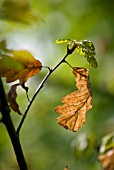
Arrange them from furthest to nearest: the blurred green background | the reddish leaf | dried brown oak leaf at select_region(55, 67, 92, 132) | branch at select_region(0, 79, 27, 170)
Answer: the blurred green background → the reddish leaf → dried brown oak leaf at select_region(55, 67, 92, 132) → branch at select_region(0, 79, 27, 170)

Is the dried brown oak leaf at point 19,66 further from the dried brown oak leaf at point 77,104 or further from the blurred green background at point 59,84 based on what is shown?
the blurred green background at point 59,84

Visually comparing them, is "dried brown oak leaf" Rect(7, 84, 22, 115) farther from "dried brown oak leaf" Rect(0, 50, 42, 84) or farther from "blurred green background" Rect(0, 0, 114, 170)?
"blurred green background" Rect(0, 0, 114, 170)

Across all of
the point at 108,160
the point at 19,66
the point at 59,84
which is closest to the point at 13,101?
the point at 19,66

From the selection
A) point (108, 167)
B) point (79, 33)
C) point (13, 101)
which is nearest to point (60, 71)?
point (79, 33)

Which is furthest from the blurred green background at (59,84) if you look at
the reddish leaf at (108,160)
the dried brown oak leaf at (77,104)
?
the dried brown oak leaf at (77,104)

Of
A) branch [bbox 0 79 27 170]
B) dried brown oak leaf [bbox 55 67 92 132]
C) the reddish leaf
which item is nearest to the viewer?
branch [bbox 0 79 27 170]

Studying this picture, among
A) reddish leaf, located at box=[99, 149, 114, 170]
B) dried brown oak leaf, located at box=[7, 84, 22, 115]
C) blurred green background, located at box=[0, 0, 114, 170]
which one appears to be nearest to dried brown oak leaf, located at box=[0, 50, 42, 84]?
dried brown oak leaf, located at box=[7, 84, 22, 115]

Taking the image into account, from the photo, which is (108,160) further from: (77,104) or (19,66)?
(19,66)
